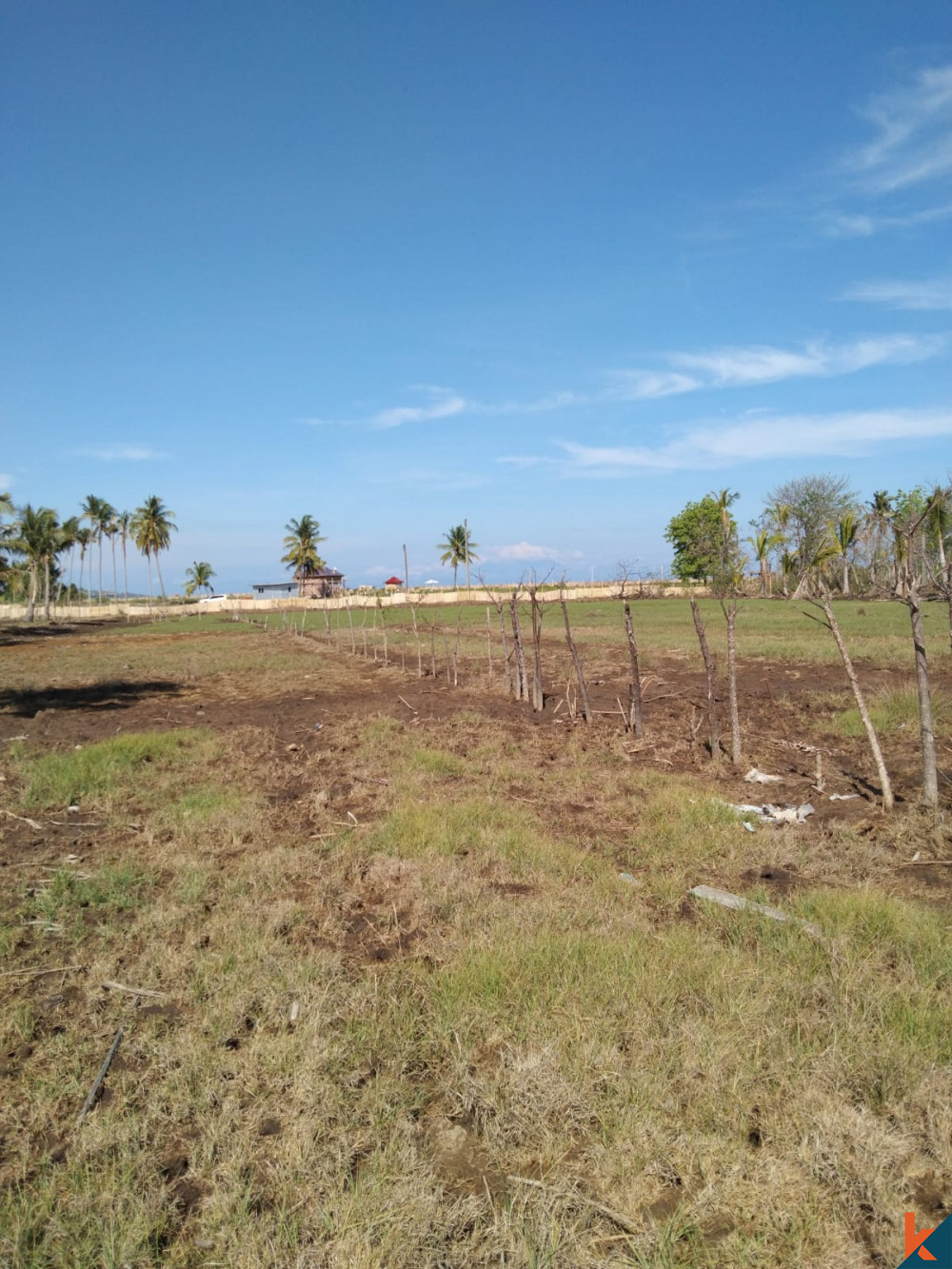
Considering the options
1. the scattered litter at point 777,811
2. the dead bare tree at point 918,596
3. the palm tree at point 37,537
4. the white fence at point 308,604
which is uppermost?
the palm tree at point 37,537

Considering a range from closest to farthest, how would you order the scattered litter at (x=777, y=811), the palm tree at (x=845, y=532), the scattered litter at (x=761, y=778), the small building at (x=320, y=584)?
the palm tree at (x=845, y=532) < the scattered litter at (x=777, y=811) < the scattered litter at (x=761, y=778) < the small building at (x=320, y=584)

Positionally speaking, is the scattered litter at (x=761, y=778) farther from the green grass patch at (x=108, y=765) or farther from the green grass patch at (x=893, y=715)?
the green grass patch at (x=108, y=765)

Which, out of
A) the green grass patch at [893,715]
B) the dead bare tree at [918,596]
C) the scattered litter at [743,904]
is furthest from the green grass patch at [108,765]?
the green grass patch at [893,715]

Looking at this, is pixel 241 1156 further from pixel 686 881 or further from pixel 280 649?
pixel 280 649

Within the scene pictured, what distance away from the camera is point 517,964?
4449 mm

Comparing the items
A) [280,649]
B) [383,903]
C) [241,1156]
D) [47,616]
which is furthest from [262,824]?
[47,616]

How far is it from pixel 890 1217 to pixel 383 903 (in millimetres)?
3922

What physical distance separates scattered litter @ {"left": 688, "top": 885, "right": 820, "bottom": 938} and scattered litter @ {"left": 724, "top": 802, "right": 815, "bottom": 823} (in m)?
2.11

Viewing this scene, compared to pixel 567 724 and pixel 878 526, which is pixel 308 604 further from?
pixel 878 526
